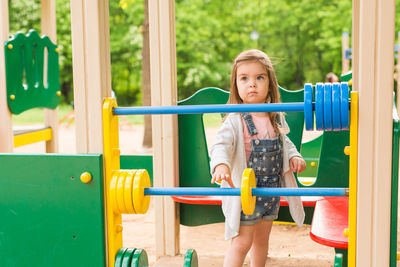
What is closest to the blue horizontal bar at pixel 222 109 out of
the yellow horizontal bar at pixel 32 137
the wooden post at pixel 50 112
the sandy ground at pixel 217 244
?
the sandy ground at pixel 217 244

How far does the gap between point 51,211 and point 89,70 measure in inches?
22.2

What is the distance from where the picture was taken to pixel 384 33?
65.8 inches

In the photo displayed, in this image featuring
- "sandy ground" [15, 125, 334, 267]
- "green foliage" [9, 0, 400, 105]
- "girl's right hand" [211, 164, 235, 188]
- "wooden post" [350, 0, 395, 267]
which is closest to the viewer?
"wooden post" [350, 0, 395, 267]

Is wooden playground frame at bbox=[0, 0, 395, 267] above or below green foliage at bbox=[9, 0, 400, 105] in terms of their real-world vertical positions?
below

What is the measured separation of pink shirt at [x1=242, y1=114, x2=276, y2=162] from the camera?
2.42m

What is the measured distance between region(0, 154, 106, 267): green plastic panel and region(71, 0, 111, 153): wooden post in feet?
0.32

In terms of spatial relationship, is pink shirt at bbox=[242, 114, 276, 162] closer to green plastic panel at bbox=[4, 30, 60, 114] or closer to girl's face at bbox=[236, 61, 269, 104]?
girl's face at bbox=[236, 61, 269, 104]

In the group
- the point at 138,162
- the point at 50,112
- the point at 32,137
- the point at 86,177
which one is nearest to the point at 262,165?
the point at 86,177

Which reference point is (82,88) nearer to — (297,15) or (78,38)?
(78,38)

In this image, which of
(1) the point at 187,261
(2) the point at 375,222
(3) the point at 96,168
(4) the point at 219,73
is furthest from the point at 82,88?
(4) the point at 219,73

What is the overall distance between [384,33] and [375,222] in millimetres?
633

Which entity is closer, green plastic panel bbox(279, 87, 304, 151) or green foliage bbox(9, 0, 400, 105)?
green plastic panel bbox(279, 87, 304, 151)

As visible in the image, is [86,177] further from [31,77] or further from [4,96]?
[31,77]

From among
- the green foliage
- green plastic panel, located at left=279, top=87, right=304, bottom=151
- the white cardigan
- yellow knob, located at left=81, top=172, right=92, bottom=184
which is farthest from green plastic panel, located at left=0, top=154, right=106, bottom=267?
the green foliage
